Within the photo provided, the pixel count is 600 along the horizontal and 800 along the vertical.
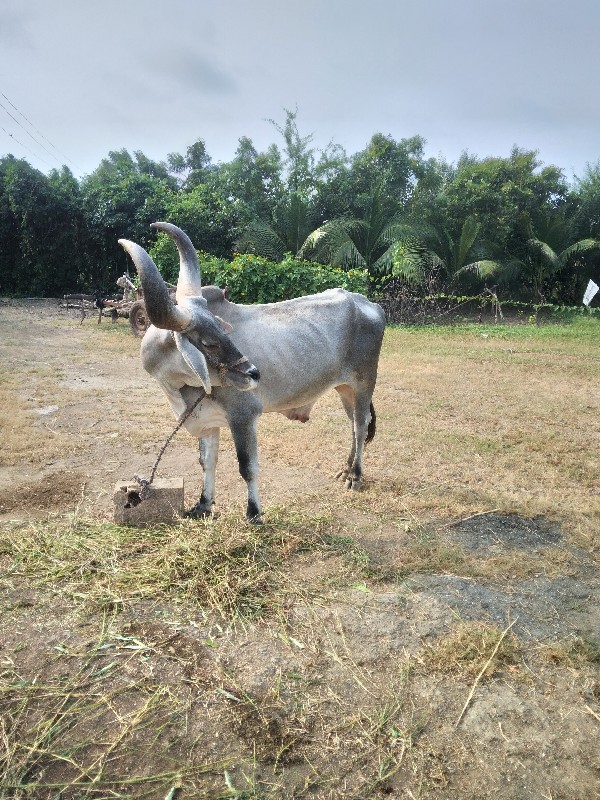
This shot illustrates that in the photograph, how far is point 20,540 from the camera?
12.6 ft

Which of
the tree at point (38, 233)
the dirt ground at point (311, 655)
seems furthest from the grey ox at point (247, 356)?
the tree at point (38, 233)

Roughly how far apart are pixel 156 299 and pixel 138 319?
2.81 feet

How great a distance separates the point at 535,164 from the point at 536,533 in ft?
83.3

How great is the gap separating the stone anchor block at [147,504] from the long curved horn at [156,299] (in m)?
1.22

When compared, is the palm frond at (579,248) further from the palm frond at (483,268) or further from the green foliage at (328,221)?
the palm frond at (483,268)

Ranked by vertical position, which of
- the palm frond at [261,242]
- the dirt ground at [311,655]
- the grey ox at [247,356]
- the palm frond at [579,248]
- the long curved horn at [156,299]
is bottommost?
the dirt ground at [311,655]

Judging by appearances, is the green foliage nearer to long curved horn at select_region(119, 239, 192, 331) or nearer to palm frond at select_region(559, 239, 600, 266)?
palm frond at select_region(559, 239, 600, 266)

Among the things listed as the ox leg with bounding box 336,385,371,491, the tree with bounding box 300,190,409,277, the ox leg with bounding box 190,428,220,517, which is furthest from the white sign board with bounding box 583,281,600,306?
the ox leg with bounding box 190,428,220,517

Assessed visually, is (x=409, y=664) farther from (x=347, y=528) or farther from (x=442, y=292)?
(x=442, y=292)

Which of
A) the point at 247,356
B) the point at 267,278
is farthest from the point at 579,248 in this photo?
the point at 247,356

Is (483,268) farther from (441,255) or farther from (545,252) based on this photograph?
(545,252)

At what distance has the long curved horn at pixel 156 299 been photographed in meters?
3.28

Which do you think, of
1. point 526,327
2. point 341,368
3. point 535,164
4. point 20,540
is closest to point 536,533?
point 341,368

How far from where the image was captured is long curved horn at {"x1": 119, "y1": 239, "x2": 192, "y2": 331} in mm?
3283
